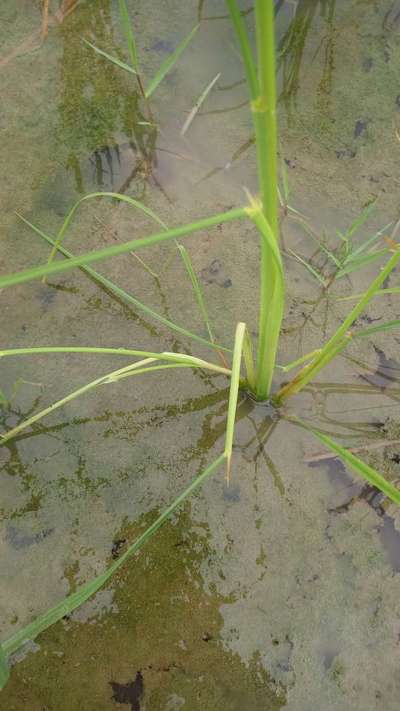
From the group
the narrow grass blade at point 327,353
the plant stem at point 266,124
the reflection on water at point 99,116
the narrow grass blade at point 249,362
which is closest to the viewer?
the plant stem at point 266,124

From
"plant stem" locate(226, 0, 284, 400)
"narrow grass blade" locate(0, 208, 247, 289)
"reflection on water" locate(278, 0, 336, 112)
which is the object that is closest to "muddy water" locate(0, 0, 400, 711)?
"reflection on water" locate(278, 0, 336, 112)

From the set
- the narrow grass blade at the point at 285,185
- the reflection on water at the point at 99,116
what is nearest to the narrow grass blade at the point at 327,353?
the narrow grass blade at the point at 285,185

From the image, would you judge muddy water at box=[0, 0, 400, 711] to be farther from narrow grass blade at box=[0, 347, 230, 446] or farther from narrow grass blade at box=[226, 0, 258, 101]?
narrow grass blade at box=[226, 0, 258, 101]

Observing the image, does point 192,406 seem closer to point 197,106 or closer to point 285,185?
point 285,185

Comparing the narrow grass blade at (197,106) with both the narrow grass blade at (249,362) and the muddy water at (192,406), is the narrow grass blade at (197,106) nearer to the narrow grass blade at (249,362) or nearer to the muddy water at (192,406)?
the muddy water at (192,406)

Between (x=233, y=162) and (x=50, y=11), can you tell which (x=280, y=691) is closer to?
(x=233, y=162)

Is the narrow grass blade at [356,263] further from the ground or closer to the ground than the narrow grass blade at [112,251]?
closer to the ground

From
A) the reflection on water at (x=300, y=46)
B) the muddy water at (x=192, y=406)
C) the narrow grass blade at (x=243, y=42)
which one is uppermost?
the narrow grass blade at (x=243, y=42)

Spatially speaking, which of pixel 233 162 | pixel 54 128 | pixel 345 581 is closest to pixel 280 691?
pixel 345 581

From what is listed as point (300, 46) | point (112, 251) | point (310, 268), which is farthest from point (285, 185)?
point (112, 251)
